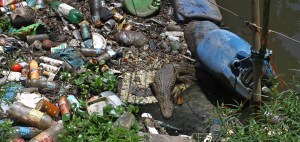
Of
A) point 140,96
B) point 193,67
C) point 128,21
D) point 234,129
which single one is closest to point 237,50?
point 193,67

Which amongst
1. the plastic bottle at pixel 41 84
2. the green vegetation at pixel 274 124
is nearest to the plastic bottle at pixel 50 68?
the plastic bottle at pixel 41 84

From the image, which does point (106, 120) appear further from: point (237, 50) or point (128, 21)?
point (128, 21)

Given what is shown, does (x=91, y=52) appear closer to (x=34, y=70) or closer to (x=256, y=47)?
(x=34, y=70)

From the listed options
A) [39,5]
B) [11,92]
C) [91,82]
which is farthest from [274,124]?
[39,5]

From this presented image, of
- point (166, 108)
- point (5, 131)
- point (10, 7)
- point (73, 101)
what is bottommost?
point (166, 108)

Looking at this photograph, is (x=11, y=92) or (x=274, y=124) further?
(x=11, y=92)

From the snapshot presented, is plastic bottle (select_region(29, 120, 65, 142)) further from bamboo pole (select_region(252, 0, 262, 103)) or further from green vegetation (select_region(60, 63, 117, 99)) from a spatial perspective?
bamboo pole (select_region(252, 0, 262, 103))

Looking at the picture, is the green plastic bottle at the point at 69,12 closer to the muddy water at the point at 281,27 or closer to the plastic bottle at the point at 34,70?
the plastic bottle at the point at 34,70
